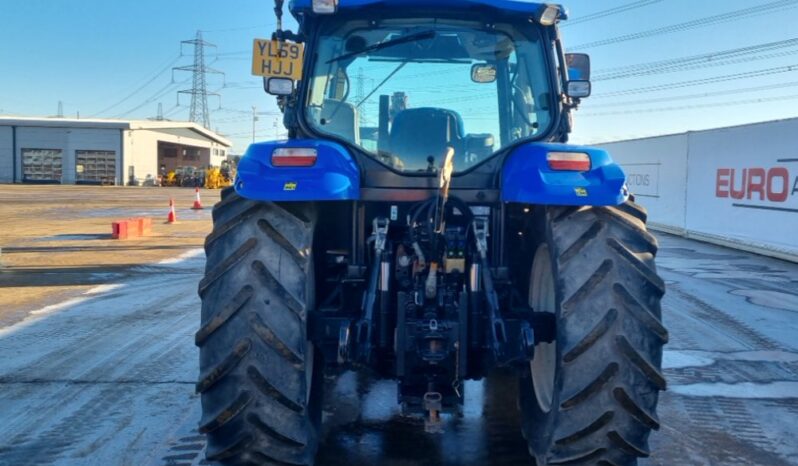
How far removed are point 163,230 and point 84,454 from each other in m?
14.9

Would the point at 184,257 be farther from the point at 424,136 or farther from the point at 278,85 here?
the point at 424,136

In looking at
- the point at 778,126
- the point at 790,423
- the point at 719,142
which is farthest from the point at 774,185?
the point at 790,423

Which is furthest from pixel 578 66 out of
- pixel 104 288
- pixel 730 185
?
pixel 730 185

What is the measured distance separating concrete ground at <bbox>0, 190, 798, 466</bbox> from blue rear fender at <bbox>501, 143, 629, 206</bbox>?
66.7 inches

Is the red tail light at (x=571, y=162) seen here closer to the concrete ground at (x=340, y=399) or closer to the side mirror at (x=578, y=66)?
the side mirror at (x=578, y=66)

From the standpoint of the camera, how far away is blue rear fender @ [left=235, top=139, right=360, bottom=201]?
10.9 ft

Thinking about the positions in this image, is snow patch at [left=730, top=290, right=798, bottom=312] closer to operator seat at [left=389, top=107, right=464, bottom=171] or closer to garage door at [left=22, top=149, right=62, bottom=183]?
operator seat at [left=389, top=107, right=464, bottom=171]

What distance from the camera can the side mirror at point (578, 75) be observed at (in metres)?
4.32

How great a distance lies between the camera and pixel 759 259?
13898 mm

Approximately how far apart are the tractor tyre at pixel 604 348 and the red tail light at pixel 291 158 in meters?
1.23

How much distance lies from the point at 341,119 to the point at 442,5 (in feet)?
2.83

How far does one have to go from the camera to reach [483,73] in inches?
171

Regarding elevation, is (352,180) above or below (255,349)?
above

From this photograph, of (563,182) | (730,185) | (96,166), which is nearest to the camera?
(563,182)
